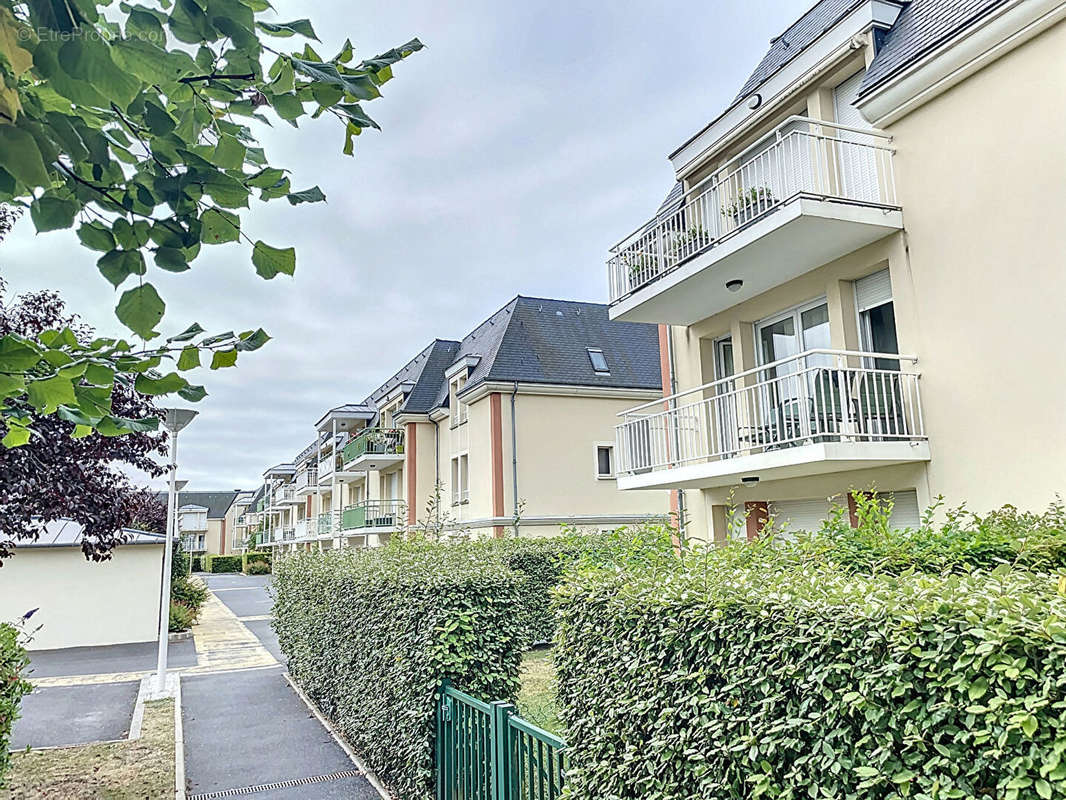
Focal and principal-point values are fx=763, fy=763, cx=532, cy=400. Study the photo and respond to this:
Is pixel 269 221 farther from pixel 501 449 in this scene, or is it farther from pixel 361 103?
pixel 501 449

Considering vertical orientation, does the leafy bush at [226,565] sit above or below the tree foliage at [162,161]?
below

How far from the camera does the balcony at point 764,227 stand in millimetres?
9664

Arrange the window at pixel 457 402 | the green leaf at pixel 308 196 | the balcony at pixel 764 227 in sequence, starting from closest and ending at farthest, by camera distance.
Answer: the green leaf at pixel 308 196, the balcony at pixel 764 227, the window at pixel 457 402

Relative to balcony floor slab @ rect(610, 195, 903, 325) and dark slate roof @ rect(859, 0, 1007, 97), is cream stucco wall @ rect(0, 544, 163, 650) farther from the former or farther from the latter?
dark slate roof @ rect(859, 0, 1007, 97)

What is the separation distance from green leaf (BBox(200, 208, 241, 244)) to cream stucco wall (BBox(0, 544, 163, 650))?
66.2 feet

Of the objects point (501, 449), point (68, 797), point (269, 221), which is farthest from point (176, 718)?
point (501, 449)

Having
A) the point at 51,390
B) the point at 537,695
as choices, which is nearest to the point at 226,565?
the point at 537,695

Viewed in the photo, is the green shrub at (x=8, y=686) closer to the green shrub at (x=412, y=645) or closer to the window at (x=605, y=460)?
the green shrub at (x=412, y=645)

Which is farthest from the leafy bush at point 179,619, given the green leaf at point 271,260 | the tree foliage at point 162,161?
the green leaf at point 271,260

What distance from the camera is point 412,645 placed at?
6469mm

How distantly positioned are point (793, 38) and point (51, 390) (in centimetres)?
1415

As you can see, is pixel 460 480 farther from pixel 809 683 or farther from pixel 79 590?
pixel 809 683

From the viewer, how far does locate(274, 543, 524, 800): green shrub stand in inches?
240

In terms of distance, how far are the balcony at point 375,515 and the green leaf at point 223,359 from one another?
2803 cm
